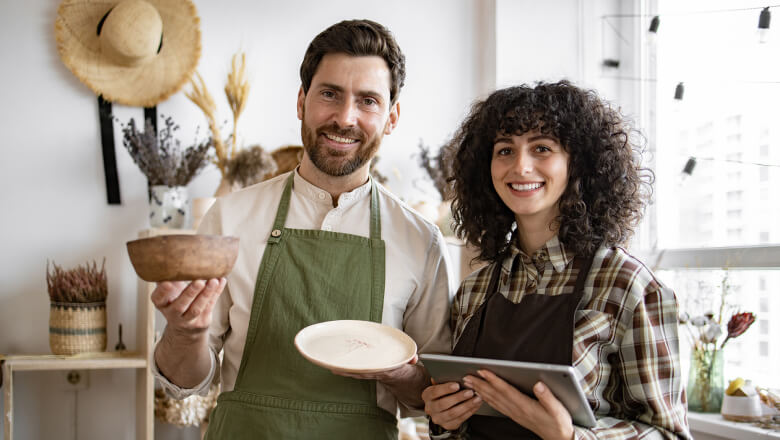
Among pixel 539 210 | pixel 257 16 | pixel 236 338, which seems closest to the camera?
pixel 539 210

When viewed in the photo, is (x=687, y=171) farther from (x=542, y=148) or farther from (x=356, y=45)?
(x=356, y=45)

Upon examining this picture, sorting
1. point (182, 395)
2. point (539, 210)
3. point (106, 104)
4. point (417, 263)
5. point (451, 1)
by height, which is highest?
point (451, 1)

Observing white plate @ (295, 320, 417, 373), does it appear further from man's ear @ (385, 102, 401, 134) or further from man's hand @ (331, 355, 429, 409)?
man's ear @ (385, 102, 401, 134)

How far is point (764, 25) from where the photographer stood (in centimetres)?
Answer: 244

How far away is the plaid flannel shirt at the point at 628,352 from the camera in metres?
1.25

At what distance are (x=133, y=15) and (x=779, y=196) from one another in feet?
9.31

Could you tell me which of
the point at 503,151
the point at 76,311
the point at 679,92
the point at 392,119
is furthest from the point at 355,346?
the point at 679,92

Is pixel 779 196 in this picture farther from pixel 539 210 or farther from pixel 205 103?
pixel 205 103

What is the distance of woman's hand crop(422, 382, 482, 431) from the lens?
1.30m

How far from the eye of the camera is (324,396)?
1.51 meters

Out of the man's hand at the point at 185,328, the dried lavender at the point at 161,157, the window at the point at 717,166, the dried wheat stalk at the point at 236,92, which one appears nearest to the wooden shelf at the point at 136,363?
the dried lavender at the point at 161,157

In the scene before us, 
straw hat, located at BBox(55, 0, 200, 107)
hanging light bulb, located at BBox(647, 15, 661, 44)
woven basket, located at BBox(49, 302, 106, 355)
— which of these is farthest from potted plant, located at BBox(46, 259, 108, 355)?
hanging light bulb, located at BBox(647, 15, 661, 44)

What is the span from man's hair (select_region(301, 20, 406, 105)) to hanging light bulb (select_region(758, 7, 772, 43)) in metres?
1.58

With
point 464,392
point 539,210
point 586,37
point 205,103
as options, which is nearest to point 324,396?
point 464,392
